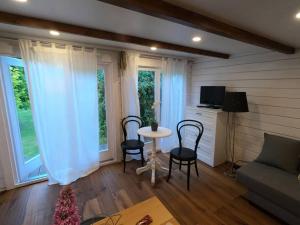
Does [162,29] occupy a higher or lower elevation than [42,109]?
higher

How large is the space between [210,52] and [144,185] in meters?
2.55

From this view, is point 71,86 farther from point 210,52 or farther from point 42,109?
point 210,52

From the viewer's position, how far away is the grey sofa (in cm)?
177

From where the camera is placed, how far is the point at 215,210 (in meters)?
2.09

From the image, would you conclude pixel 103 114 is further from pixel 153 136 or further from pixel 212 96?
pixel 212 96

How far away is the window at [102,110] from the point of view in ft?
9.87

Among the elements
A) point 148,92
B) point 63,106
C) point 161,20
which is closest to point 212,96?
point 148,92

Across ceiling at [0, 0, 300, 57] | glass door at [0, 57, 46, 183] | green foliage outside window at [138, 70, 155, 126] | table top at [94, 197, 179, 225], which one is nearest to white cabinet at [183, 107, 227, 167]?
green foliage outside window at [138, 70, 155, 126]

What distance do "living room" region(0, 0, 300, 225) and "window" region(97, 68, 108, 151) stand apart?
0.07 feet

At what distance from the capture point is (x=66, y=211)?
999 millimetres

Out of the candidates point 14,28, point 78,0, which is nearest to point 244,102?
point 78,0

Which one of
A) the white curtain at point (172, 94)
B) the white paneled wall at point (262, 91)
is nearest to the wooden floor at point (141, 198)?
the white paneled wall at point (262, 91)

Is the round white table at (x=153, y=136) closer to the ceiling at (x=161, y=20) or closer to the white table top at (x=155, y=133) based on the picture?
the white table top at (x=155, y=133)

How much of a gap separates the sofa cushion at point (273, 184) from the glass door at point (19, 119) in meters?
3.19
